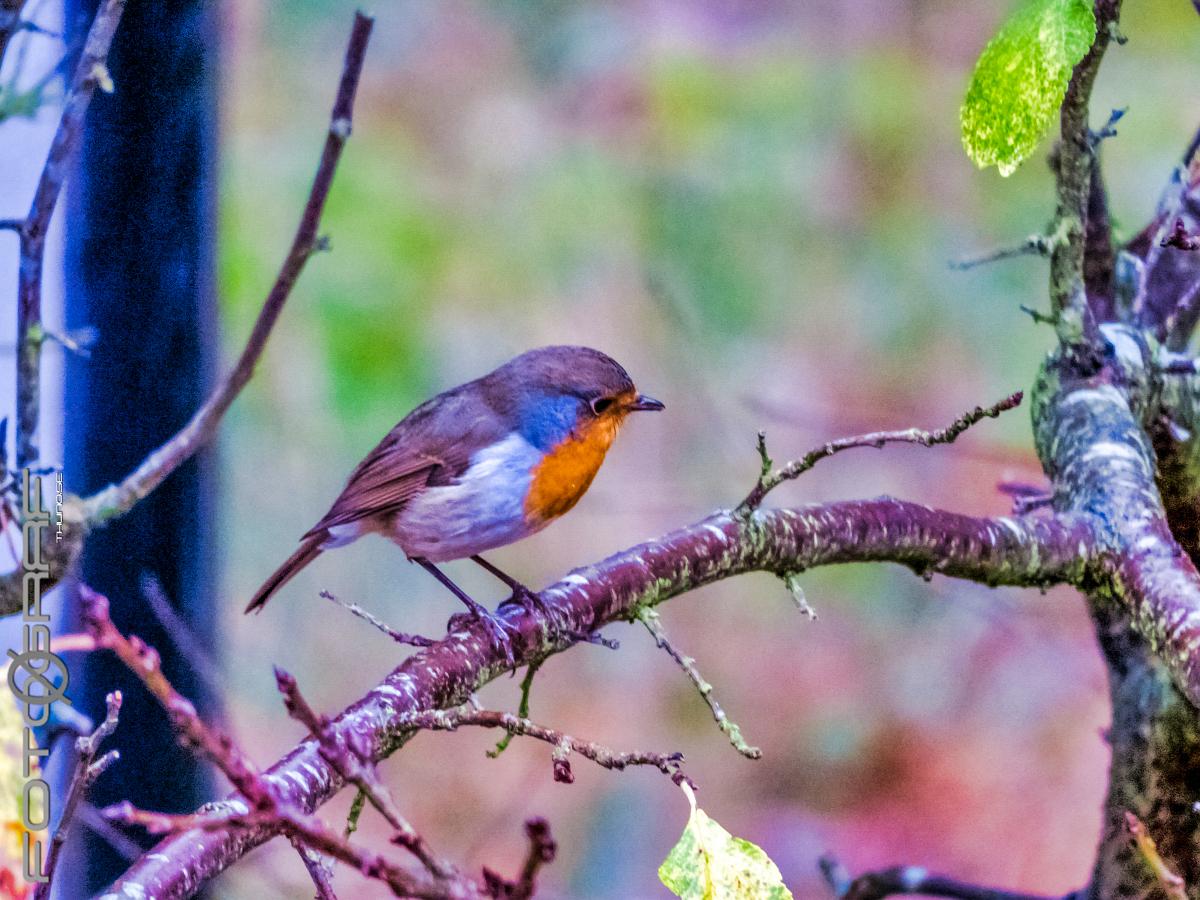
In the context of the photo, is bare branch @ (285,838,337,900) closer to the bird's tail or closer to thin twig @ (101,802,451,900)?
thin twig @ (101,802,451,900)

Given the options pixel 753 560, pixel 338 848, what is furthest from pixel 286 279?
pixel 753 560

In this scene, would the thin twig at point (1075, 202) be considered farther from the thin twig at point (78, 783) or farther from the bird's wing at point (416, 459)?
the thin twig at point (78, 783)

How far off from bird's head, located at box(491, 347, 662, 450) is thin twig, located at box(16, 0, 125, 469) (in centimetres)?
76

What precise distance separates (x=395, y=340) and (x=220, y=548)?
30.9 inches

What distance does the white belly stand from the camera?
51.9 inches

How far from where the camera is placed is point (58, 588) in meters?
0.68

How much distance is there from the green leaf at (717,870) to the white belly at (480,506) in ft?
2.10

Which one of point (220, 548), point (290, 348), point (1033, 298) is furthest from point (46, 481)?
point (1033, 298)

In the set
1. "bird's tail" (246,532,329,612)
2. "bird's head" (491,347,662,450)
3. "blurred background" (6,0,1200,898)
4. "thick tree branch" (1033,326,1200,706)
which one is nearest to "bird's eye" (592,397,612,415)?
"bird's head" (491,347,662,450)

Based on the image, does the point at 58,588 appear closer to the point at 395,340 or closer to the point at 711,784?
the point at 395,340

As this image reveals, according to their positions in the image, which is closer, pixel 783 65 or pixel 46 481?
pixel 46 481

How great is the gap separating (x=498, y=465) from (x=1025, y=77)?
0.73 metres

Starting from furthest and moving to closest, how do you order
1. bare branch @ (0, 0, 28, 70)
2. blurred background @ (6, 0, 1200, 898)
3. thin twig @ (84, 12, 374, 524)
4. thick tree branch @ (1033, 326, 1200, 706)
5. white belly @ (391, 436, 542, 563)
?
blurred background @ (6, 0, 1200, 898)
white belly @ (391, 436, 542, 563)
thick tree branch @ (1033, 326, 1200, 706)
bare branch @ (0, 0, 28, 70)
thin twig @ (84, 12, 374, 524)

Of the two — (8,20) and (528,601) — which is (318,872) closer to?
(528,601)
